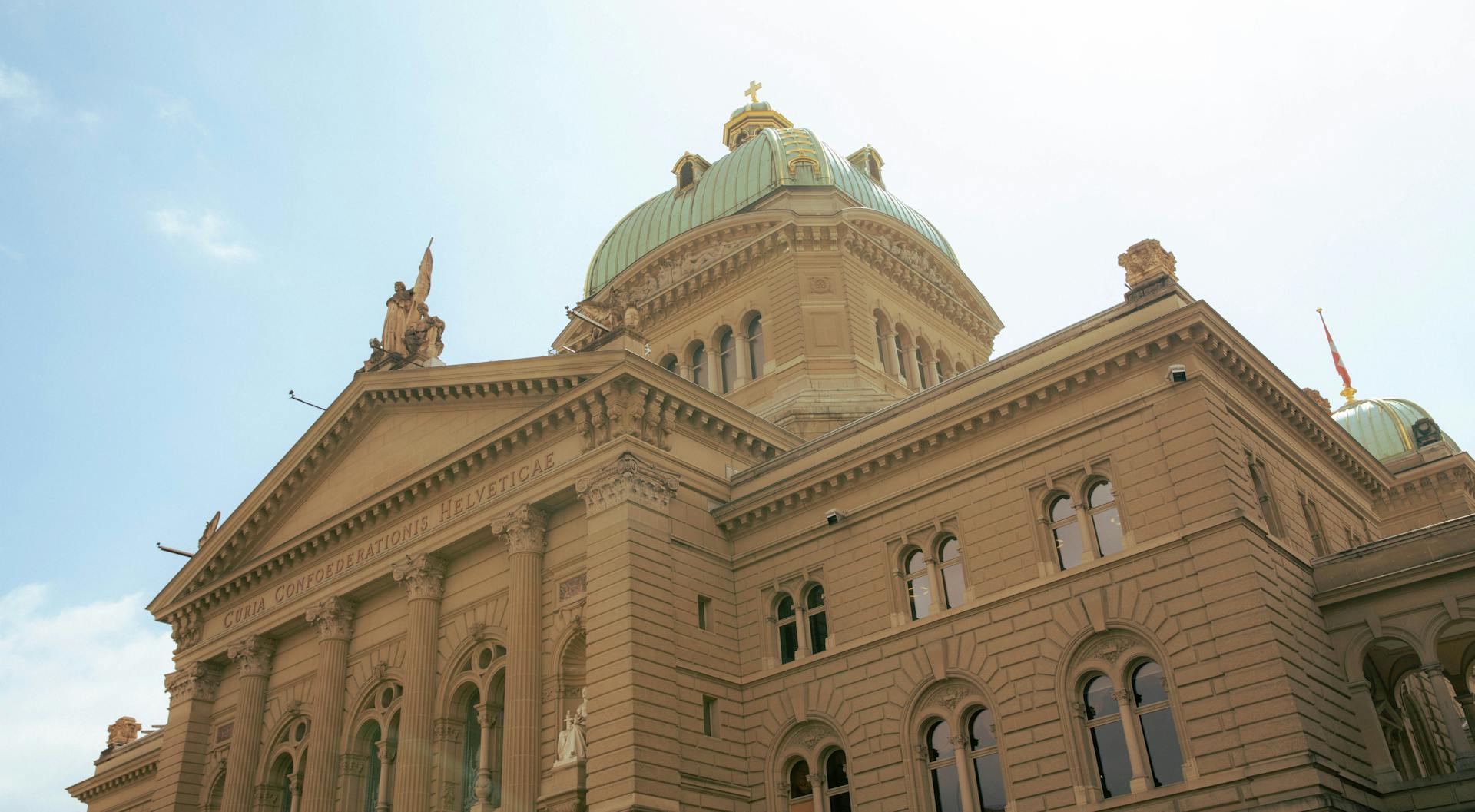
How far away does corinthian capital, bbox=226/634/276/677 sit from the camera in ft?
118

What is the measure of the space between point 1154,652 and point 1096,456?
4091 mm

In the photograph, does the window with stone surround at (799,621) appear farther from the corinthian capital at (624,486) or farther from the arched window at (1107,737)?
the arched window at (1107,737)

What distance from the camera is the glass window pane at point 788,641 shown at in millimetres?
28906

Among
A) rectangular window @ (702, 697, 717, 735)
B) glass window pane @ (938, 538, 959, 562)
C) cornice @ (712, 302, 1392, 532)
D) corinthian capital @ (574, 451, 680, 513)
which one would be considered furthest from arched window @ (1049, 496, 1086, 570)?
corinthian capital @ (574, 451, 680, 513)

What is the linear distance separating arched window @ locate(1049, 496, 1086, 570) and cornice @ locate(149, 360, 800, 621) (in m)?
8.93

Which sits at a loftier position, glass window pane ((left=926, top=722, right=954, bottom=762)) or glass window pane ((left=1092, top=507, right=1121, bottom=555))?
glass window pane ((left=1092, top=507, right=1121, bottom=555))

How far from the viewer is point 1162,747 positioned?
22.5 m

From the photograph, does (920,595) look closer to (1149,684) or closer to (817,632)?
(817,632)

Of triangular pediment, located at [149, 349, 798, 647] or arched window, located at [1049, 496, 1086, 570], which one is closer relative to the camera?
arched window, located at [1049, 496, 1086, 570]

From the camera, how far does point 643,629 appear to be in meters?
26.6

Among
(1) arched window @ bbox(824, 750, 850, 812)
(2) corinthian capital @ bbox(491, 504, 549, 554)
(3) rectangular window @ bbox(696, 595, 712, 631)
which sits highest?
(2) corinthian capital @ bbox(491, 504, 549, 554)

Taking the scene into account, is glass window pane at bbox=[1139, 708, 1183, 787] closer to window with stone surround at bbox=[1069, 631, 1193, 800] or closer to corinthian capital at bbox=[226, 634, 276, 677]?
window with stone surround at bbox=[1069, 631, 1193, 800]

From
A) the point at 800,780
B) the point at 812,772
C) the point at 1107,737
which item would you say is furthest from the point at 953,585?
the point at 800,780

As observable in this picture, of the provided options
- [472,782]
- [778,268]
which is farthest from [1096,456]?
[778,268]
